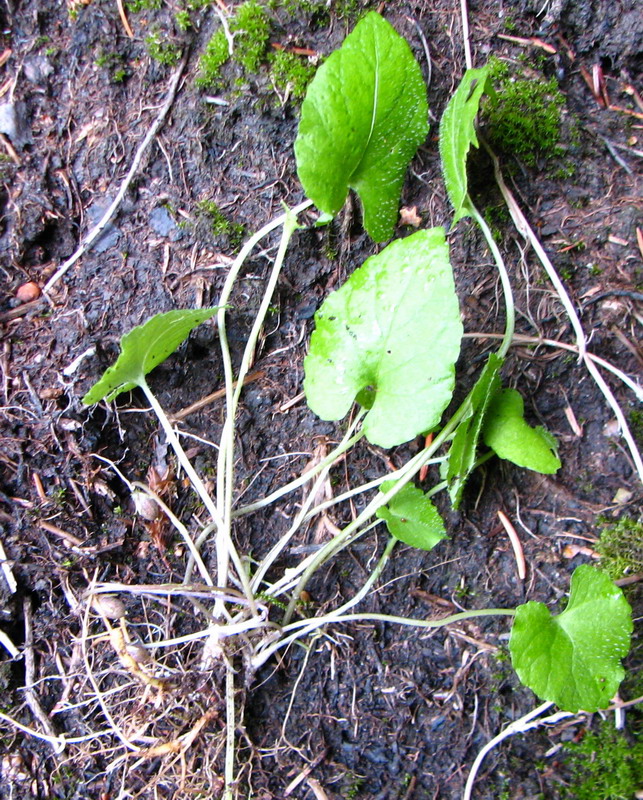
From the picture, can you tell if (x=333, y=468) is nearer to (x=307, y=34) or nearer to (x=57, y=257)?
(x=57, y=257)

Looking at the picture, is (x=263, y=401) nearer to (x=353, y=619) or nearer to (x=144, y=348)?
(x=144, y=348)

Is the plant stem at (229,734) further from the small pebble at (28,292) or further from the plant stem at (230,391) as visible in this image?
the small pebble at (28,292)

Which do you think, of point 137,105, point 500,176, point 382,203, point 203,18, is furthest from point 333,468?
point 203,18

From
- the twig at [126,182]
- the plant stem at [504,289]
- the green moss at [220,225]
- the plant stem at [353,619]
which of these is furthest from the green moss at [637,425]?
the twig at [126,182]

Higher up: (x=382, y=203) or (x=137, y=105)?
(x=137, y=105)

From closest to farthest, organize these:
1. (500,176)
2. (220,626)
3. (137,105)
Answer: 1. (220,626)
2. (500,176)
3. (137,105)

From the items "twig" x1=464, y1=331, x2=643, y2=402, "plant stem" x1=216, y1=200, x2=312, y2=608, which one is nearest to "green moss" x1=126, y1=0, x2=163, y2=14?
→ "plant stem" x1=216, y1=200, x2=312, y2=608

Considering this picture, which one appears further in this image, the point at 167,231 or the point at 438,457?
the point at 167,231

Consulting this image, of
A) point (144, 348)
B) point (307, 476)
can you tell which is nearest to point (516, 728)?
point (307, 476)
